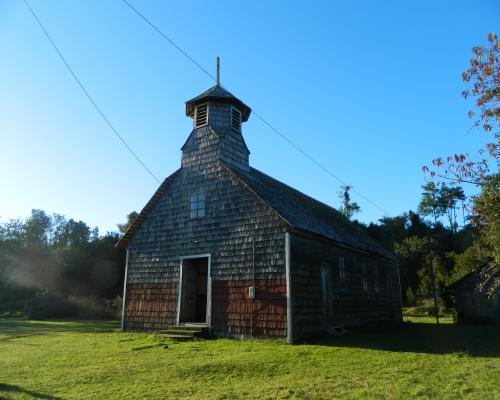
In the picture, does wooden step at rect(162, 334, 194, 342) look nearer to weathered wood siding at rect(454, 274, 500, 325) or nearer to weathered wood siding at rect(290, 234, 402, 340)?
weathered wood siding at rect(290, 234, 402, 340)

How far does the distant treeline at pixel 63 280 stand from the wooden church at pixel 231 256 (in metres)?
16.2

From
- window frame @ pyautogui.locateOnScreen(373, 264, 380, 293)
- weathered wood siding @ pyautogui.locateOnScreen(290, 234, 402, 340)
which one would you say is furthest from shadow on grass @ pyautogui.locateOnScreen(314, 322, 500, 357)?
window frame @ pyautogui.locateOnScreen(373, 264, 380, 293)

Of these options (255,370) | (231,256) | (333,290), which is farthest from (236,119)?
(255,370)

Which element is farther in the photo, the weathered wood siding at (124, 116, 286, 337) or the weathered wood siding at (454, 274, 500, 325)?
the weathered wood siding at (454, 274, 500, 325)

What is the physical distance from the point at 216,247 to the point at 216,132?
5.19 meters

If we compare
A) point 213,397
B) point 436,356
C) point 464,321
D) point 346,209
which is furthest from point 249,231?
point 346,209

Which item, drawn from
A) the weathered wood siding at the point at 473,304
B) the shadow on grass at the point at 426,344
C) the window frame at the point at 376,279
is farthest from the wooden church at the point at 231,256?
the weathered wood siding at the point at 473,304

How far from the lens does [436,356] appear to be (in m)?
10.4

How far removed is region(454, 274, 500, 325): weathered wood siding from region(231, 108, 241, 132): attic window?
16481 mm

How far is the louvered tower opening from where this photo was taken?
1878 centimetres

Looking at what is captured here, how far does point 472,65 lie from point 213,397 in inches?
365

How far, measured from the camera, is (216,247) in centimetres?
1617

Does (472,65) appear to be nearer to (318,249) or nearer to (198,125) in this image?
(318,249)

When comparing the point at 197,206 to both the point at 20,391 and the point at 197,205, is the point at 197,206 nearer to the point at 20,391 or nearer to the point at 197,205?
the point at 197,205
